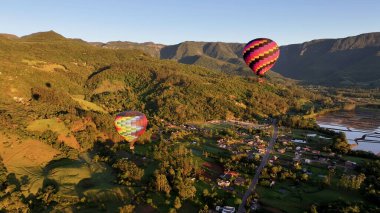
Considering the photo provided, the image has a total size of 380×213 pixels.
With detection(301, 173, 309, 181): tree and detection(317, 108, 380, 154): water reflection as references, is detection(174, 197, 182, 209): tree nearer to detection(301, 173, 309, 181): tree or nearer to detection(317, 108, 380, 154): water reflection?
detection(301, 173, 309, 181): tree

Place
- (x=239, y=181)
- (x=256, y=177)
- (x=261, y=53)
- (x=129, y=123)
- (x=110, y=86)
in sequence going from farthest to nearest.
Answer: (x=110, y=86) → (x=256, y=177) → (x=261, y=53) → (x=129, y=123) → (x=239, y=181)

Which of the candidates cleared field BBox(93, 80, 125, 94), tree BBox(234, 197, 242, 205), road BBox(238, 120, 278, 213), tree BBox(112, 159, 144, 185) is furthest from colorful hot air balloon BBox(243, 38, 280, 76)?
cleared field BBox(93, 80, 125, 94)

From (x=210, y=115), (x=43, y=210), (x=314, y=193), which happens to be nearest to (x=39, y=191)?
(x=43, y=210)

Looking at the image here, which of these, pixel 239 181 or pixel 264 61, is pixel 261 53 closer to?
pixel 264 61

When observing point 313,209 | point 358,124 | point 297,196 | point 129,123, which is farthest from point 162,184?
point 358,124

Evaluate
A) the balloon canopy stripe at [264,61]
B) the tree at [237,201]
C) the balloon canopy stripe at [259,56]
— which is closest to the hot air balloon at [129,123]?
the tree at [237,201]

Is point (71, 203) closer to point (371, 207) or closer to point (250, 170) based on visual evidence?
point (250, 170)
